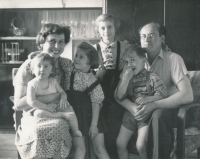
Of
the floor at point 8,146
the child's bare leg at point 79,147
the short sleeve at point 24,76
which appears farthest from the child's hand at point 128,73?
Result: the floor at point 8,146

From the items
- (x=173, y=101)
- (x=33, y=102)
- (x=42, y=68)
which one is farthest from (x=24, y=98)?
(x=173, y=101)

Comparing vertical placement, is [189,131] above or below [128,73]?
below

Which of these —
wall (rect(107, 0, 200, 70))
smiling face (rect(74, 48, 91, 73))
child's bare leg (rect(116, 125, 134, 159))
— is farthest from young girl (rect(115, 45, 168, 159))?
wall (rect(107, 0, 200, 70))

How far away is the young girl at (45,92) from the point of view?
208 cm

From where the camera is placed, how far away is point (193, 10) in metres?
3.75

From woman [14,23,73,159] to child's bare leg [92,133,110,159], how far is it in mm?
231

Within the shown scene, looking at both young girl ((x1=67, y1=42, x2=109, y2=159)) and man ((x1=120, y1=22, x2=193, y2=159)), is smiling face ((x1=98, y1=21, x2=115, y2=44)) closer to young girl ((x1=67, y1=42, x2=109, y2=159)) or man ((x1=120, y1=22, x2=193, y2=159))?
man ((x1=120, y1=22, x2=193, y2=159))

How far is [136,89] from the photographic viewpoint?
2393 mm

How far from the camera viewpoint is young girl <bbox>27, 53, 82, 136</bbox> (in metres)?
2.08

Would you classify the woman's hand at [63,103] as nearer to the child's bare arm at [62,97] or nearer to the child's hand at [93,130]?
the child's bare arm at [62,97]

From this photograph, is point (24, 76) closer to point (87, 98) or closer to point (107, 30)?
point (87, 98)

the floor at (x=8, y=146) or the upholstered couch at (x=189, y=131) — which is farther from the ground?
the upholstered couch at (x=189, y=131)

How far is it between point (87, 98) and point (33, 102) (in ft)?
1.32

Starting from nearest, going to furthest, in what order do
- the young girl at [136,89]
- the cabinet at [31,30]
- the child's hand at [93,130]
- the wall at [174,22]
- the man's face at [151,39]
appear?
the child's hand at [93,130]
the young girl at [136,89]
the man's face at [151,39]
the wall at [174,22]
the cabinet at [31,30]
